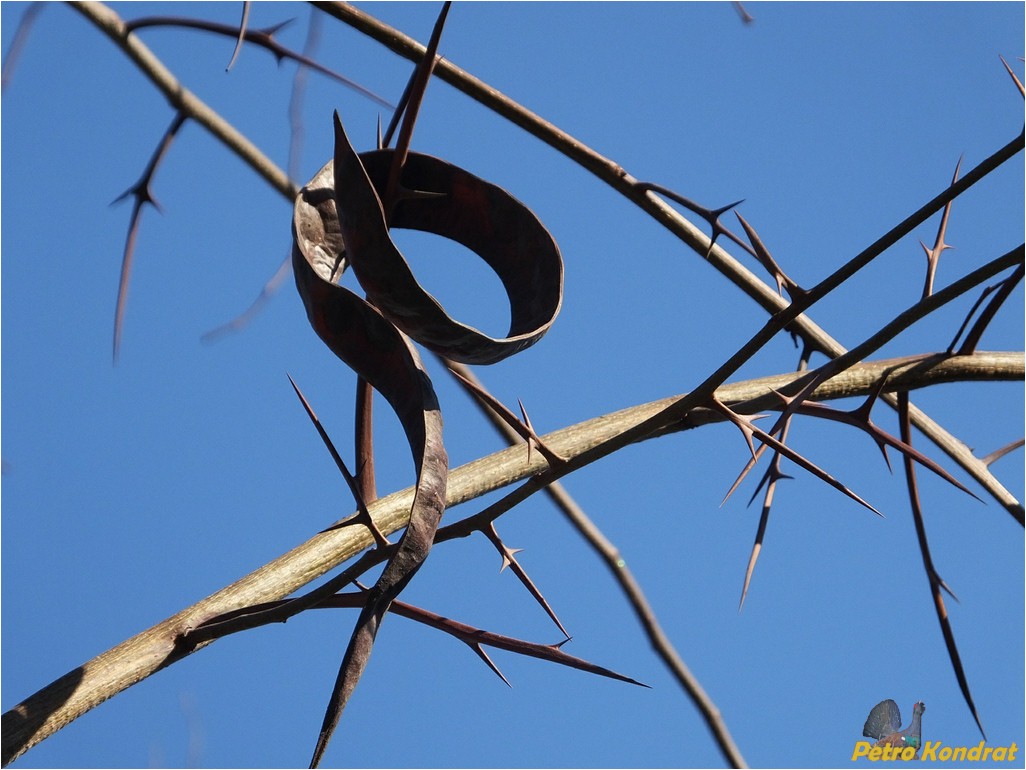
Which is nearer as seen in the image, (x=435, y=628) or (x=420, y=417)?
(x=420, y=417)

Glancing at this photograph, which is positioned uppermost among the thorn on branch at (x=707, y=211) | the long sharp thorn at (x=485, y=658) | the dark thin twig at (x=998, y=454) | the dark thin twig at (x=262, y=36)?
the dark thin twig at (x=262, y=36)

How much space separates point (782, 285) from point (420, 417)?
57cm

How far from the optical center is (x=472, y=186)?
1698 millimetres

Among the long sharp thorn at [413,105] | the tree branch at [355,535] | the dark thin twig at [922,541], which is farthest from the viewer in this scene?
the dark thin twig at [922,541]

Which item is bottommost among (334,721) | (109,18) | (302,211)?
(334,721)

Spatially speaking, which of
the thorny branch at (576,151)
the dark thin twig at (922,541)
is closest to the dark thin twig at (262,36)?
the thorny branch at (576,151)

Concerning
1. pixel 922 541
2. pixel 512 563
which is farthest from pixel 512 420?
pixel 922 541

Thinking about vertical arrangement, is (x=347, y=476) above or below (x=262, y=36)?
below

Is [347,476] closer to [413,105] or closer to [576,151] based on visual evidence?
[413,105]

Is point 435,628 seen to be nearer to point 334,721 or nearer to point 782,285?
point 334,721

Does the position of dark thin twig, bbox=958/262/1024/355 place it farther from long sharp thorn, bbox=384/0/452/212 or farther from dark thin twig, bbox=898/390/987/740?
long sharp thorn, bbox=384/0/452/212

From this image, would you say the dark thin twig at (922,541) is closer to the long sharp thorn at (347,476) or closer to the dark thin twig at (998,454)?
the dark thin twig at (998,454)

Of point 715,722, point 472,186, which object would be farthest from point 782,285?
point 715,722

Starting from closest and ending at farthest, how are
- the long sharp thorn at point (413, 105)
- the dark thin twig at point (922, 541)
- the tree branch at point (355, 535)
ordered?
the long sharp thorn at point (413, 105), the tree branch at point (355, 535), the dark thin twig at point (922, 541)
